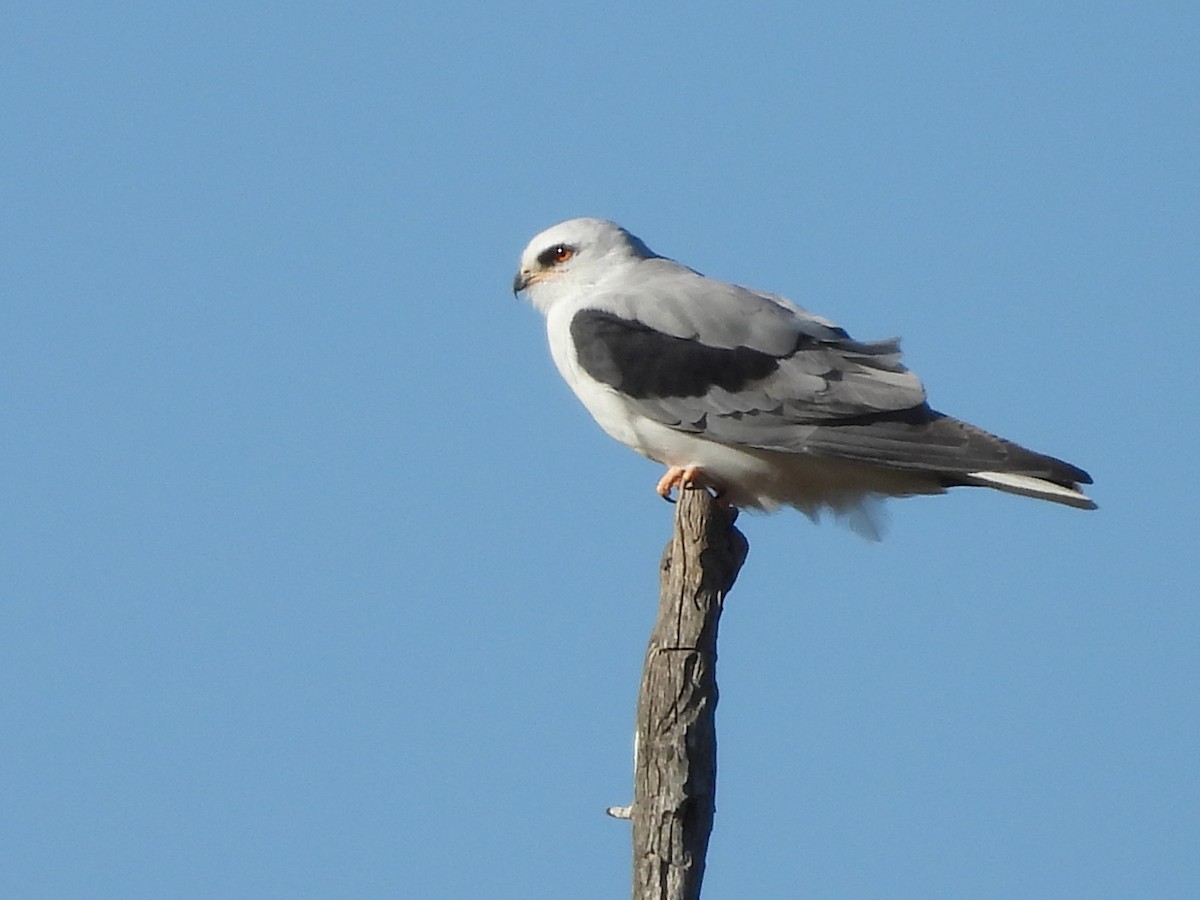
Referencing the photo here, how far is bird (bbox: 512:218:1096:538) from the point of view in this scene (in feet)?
24.4

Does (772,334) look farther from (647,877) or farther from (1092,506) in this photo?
Answer: (647,877)

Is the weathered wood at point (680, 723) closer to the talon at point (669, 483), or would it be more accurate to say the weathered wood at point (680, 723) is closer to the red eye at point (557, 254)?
the talon at point (669, 483)

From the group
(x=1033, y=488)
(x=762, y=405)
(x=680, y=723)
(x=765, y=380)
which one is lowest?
(x=680, y=723)

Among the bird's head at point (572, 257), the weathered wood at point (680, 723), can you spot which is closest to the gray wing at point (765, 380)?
the bird's head at point (572, 257)

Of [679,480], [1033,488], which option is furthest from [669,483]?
[1033,488]

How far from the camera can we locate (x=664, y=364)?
25.1ft

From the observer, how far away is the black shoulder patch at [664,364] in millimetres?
7629

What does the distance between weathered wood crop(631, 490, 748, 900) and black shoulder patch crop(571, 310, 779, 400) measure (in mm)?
1332

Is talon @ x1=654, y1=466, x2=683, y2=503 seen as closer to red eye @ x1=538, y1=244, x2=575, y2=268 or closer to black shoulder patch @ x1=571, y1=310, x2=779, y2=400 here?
black shoulder patch @ x1=571, y1=310, x2=779, y2=400

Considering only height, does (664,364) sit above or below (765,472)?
above

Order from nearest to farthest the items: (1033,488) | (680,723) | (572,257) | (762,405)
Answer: (680,723) → (1033,488) → (762,405) → (572,257)

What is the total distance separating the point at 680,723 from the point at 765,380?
2.11 metres

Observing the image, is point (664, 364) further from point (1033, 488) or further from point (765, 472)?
point (1033, 488)

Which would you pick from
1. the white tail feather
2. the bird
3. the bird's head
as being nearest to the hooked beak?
the bird's head
